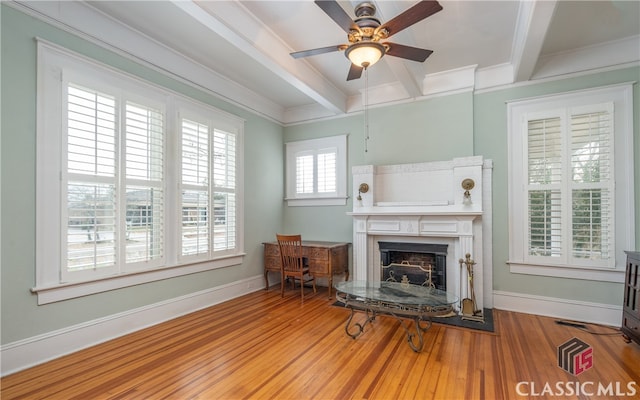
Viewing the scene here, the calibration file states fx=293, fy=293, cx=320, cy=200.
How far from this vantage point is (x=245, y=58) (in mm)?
3752

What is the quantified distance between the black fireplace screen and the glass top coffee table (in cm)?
73

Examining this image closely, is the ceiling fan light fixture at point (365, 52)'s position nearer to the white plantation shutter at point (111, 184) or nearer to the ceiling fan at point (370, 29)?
the ceiling fan at point (370, 29)

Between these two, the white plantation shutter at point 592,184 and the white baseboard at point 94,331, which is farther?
the white plantation shutter at point 592,184

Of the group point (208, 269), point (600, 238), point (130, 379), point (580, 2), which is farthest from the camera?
point (208, 269)

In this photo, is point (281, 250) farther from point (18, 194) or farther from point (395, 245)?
point (18, 194)

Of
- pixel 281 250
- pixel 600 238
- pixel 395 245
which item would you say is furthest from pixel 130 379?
pixel 600 238

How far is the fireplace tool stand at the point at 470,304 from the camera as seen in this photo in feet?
11.5

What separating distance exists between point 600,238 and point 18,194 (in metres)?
5.92

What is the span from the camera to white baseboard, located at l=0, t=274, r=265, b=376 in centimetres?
241

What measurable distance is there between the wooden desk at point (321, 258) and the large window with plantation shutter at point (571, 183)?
7.77 ft

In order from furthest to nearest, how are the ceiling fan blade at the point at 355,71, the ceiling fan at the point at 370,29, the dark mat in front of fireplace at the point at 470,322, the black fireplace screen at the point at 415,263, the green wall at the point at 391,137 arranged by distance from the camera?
the green wall at the point at 391,137
the black fireplace screen at the point at 415,263
the dark mat in front of fireplace at the point at 470,322
the ceiling fan blade at the point at 355,71
the ceiling fan at the point at 370,29

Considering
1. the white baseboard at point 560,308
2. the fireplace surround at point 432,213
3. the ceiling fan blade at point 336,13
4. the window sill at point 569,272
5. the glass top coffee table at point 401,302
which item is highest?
the ceiling fan blade at point 336,13

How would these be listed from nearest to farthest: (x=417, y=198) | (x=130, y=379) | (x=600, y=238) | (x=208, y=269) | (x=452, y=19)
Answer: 1. (x=130, y=379)
2. (x=452, y=19)
3. (x=600, y=238)
4. (x=208, y=269)
5. (x=417, y=198)

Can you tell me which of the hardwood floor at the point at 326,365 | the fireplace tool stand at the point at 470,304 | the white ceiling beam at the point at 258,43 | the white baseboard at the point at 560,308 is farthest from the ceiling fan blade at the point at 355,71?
the white baseboard at the point at 560,308
